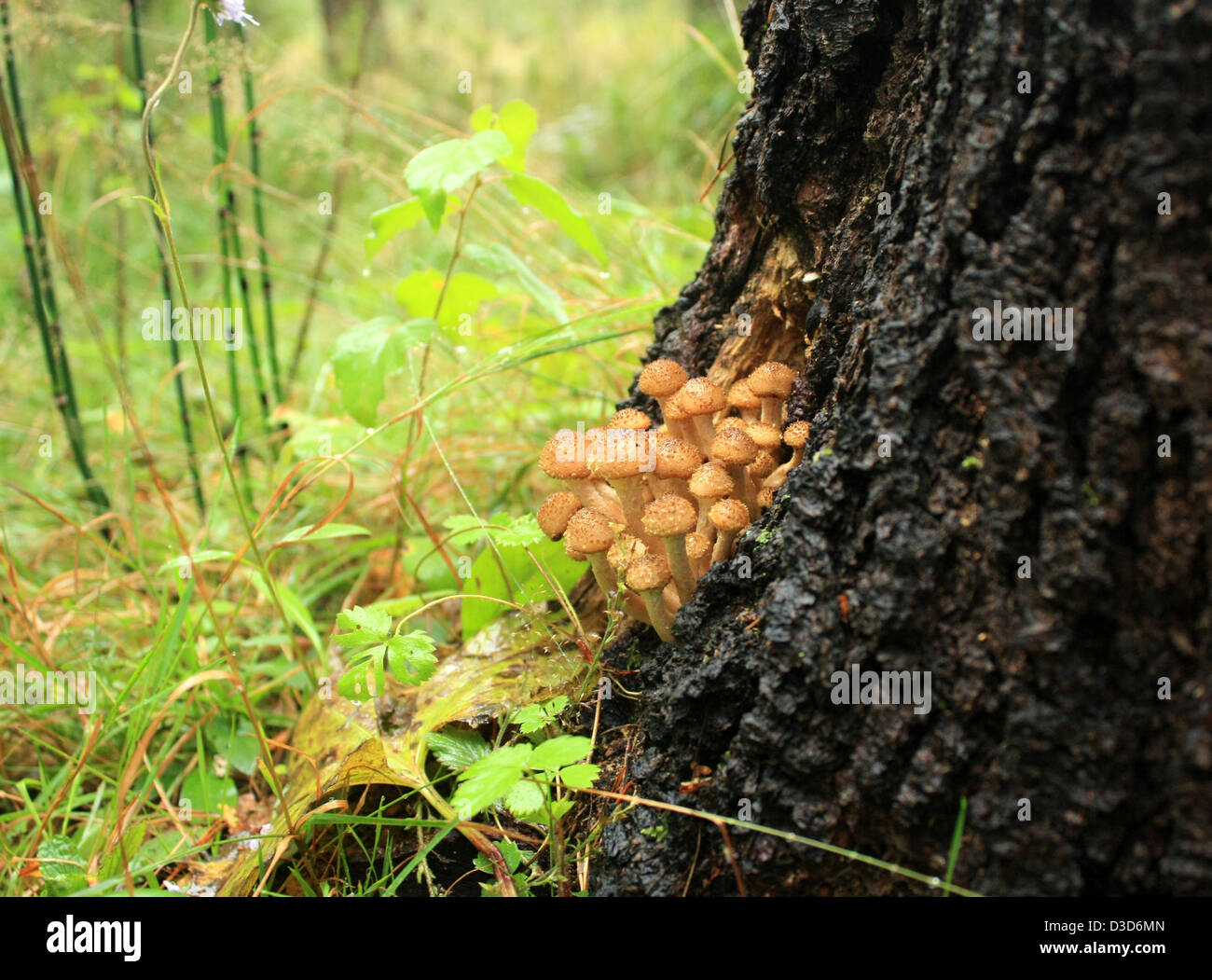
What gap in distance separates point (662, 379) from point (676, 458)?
0.86 feet

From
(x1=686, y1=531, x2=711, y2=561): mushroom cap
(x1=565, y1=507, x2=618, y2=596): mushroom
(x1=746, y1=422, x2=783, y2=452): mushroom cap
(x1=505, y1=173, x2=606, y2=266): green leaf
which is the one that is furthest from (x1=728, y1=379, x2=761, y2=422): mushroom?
(x1=505, y1=173, x2=606, y2=266): green leaf

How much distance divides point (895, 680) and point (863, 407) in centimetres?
53

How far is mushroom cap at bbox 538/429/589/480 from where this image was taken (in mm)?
2182

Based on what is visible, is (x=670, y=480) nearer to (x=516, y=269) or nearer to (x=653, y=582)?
(x=653, y=582)

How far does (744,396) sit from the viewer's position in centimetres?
226

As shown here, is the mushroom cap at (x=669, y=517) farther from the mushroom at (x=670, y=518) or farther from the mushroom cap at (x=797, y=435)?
the mushroom cap at (x=797, y=435)

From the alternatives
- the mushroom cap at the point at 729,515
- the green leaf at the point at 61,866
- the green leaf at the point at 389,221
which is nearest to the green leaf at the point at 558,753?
the mushroom cap at the point at 729,515

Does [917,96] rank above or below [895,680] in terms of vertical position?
above

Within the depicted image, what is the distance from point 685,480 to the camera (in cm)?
226

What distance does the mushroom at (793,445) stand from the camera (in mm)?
2067

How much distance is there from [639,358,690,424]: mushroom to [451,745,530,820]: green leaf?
98 centimetres

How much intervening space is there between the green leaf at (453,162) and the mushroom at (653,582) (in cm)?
110
